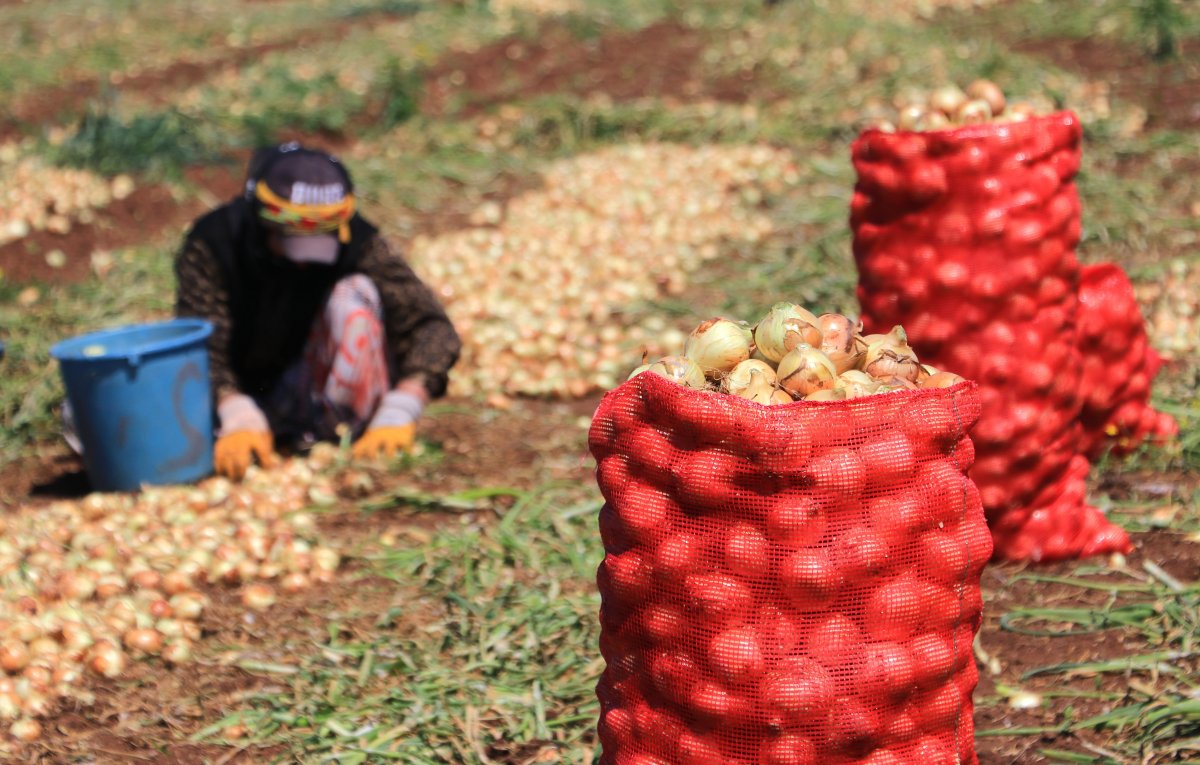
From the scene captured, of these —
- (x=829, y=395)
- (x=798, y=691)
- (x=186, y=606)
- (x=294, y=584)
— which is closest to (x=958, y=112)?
(x=829, y=395)

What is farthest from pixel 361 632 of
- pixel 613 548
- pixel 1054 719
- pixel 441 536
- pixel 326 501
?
pixel 1054 719

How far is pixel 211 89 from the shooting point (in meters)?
9.30

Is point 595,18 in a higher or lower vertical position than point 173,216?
higher

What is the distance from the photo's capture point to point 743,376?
1903 millimetres

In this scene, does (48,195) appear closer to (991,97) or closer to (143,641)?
(143,641)

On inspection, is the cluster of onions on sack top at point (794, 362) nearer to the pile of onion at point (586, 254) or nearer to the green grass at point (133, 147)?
the pile of onion at point (586, 254)

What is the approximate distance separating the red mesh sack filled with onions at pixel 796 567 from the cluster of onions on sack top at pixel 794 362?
0.06 ft

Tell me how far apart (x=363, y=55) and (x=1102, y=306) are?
26.9ft

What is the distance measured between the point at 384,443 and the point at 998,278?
2.17 m

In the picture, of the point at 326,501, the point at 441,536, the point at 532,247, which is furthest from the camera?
the point at 532,247

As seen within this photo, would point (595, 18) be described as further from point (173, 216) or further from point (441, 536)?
point (441, 536)

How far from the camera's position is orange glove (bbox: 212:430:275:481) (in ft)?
13.1

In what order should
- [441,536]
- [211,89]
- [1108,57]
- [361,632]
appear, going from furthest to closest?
1. [211,89]
2. [1108,57]
3. [441,536]
4. [361,632]

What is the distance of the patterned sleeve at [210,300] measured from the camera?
4.12 metres
